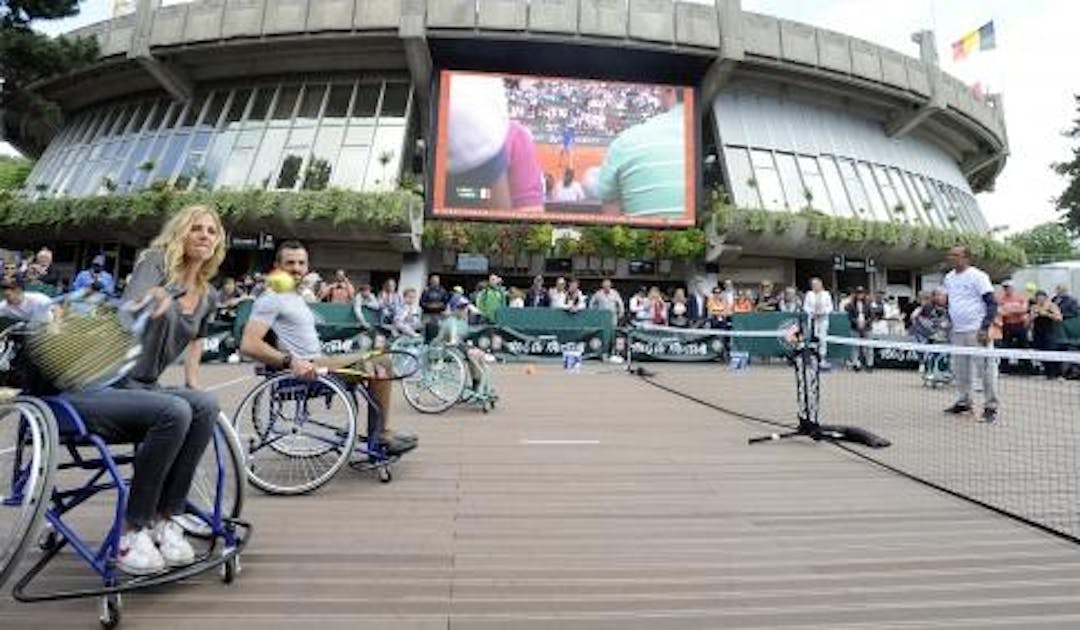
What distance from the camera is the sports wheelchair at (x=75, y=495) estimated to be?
2682 mm

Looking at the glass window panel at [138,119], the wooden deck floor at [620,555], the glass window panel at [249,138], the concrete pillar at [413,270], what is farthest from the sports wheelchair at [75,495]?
the glass window panel at [138,119]

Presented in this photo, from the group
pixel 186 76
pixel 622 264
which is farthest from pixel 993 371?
pixel 186 76

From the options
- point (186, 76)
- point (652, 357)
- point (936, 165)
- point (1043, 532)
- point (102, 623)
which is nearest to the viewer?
point (102, 623)

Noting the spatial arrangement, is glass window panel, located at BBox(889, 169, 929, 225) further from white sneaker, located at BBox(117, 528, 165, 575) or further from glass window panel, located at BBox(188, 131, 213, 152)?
white sneaker, located at BBox(117, 528, 165, 575)

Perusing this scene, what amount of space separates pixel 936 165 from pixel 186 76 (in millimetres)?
32041

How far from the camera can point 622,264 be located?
1091 inches

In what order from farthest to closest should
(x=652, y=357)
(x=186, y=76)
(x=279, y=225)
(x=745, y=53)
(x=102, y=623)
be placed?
Answer: (x=186, y=76) → (x=745, y=53) → (x=279, y=225) → (x=652, y=357) → (x=102, y=623)

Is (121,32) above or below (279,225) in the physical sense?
above

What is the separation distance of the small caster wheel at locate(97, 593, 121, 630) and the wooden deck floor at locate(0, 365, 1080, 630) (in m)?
0.07

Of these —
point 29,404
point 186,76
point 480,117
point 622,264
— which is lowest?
point 29,404

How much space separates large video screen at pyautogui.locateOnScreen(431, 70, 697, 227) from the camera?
25984 mm

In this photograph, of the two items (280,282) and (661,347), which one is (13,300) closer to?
(280,282)

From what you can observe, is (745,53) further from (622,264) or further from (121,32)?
(121,32)

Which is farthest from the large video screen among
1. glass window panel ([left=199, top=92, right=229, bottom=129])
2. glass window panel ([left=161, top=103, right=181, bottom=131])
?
glass window panel ([left=161, top=103, right=181, bottom=131])
